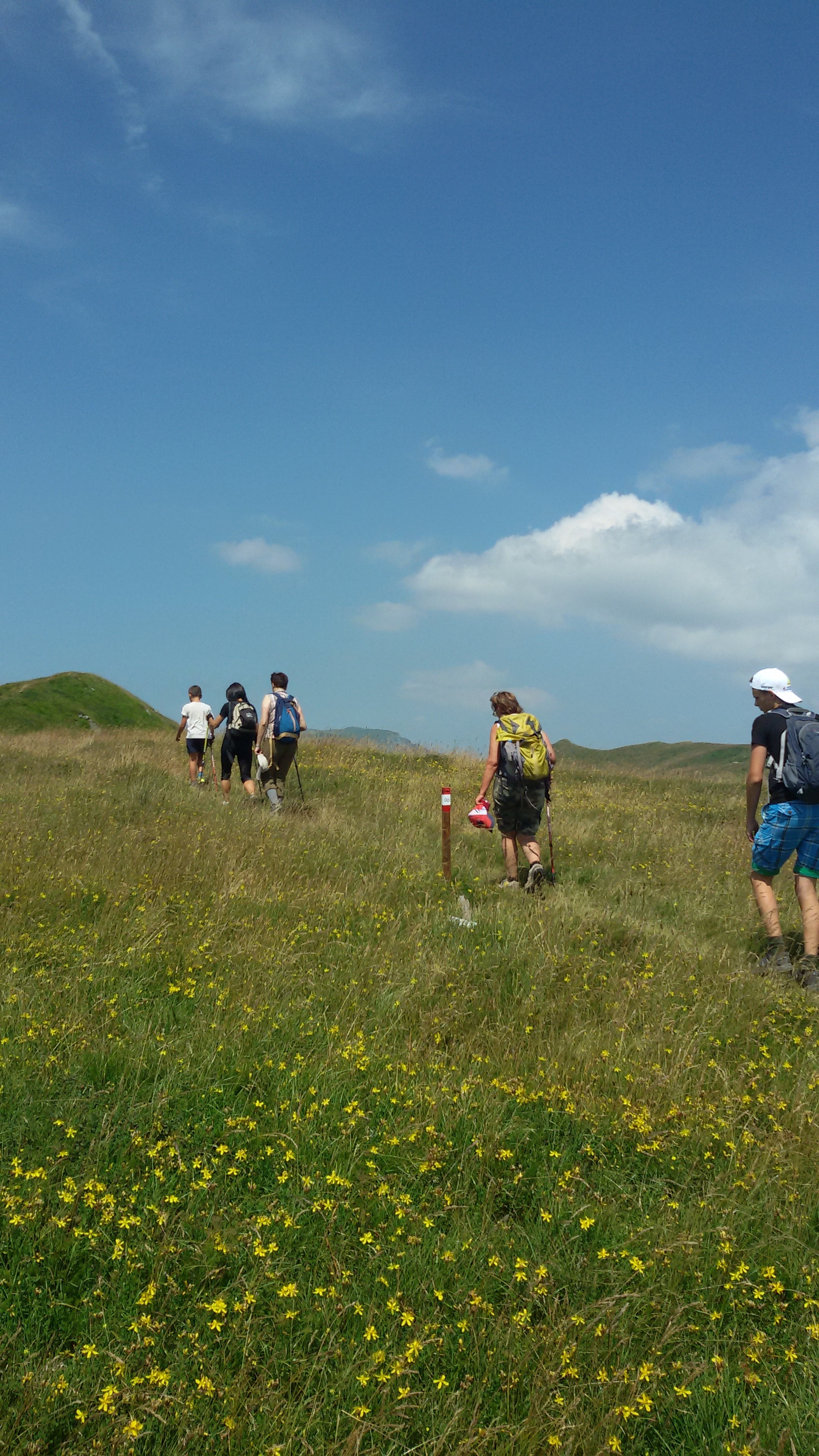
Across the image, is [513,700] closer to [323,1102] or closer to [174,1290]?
[323,1102]

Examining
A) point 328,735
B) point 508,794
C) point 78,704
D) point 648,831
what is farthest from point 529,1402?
point 78,704

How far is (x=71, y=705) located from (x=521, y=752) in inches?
2158

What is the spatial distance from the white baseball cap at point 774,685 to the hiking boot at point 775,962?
7.04ft

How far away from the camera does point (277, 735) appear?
1317cm

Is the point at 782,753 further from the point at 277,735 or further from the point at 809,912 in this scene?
the point at 277,735

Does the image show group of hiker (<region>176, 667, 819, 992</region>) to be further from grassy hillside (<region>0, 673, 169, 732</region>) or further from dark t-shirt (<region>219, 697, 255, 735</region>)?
grassy hillside (<region>0, 673, 169, 732</region>)

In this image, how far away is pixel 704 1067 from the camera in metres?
4.76

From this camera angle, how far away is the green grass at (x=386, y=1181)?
8.81 ft

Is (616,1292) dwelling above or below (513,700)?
below

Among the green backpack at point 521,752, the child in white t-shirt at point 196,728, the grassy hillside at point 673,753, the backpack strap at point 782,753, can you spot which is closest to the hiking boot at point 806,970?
the backpack strap at point 782,753

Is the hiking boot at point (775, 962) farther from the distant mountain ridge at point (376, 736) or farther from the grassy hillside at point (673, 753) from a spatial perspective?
the grassy hillside at point (673, 753)

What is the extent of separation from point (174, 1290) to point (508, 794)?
7069mm

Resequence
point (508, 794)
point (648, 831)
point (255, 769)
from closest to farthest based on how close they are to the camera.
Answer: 1. point (508, 794)
2. point (648, 831)
3. point (255, 769)

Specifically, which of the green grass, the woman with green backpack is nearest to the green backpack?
the woman with green backpack
